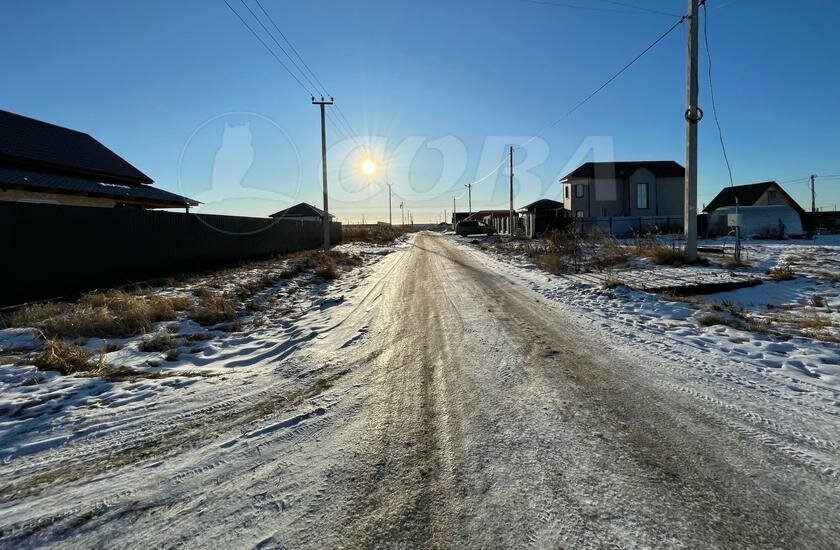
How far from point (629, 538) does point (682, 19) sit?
51.8 feet

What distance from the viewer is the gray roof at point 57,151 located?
17859 mm

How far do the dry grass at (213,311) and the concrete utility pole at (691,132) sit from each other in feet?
43.2

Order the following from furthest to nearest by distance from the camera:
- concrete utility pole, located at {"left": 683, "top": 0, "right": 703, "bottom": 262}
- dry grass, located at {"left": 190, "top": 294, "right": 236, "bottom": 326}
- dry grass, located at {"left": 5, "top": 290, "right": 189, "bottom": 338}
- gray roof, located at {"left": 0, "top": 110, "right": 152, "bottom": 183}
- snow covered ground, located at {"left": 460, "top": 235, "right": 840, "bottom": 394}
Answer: gray roof, located at {"left": 0, "top": 110, "right": 152, "bottom": 183} → concrete utility pole, located at {"left": 683, "top": 0, "right": 703, "bottom": 262} → dry grass, located at {"left": 190, "top": 294, "right": 236, "bottom": 326} → dry grass, located at {"left": 5, "top": 290, "right": 189, "bottom": 338} → snow covered ground, located at {"left": 460, "top": 235, "right": 840, "bottom": 394}

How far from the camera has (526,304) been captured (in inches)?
354

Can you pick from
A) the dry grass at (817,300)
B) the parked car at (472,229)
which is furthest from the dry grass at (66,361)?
the parked car at (472,229)

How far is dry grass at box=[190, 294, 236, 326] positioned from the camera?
309 inches

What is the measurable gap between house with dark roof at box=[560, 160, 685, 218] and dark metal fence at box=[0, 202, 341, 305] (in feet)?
111

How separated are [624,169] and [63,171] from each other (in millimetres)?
43336

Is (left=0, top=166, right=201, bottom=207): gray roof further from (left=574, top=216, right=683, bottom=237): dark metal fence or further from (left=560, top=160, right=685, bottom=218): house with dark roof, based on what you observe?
(left=560, top=160, right=685, bottom=218): house with dark roof

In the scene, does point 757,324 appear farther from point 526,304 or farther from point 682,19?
point 682,19

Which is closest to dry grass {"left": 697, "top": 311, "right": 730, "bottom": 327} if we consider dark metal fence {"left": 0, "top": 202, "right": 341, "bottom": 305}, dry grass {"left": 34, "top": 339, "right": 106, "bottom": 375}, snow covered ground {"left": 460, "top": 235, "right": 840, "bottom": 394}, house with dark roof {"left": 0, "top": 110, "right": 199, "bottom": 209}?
snow covered ground {"left": 460, "top": 235, "right": 840, "bottom": 394}

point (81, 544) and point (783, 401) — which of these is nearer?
point (81, 544)

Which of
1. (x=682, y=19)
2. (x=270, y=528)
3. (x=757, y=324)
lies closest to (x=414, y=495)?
(x=270, y=528)

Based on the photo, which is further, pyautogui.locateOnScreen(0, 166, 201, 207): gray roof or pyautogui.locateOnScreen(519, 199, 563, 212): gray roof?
pyautogui.locateOnScreen(519, 199, 563, 212): gray roof
